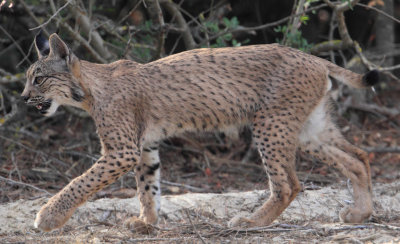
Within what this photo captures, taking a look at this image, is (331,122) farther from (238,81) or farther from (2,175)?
(2,175)

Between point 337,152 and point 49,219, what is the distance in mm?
2773

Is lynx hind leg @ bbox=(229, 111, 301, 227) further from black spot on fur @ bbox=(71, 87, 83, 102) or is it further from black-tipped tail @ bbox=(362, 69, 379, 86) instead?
black spot on fur @ bbox=(71, 87, 83, 102)

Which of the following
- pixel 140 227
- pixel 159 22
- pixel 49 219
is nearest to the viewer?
pixel 49 219

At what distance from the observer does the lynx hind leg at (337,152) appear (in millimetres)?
5344

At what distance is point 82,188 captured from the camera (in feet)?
15.8

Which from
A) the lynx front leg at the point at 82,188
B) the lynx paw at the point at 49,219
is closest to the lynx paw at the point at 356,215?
the lynx front leg at the point at 82,188

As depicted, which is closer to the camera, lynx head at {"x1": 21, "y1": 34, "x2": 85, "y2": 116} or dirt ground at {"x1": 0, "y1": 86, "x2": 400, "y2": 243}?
dirt ground at {"x1": 0, "y1": 86, "x2": 400, "y2": 243}

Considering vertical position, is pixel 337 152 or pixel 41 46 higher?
pixel 41 46

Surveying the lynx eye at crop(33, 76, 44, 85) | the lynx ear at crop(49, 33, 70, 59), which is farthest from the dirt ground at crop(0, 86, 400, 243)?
the lynx ear at crop(49, 33, 70, 59)

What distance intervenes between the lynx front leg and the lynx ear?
38.8 inches

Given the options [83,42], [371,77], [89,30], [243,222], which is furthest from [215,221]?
[89,30]

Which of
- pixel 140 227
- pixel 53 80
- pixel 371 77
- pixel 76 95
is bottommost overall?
pixel 140 227

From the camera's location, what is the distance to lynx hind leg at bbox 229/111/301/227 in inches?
203

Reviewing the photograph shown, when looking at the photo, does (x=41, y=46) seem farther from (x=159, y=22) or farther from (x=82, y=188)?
(x=159, y=22)
